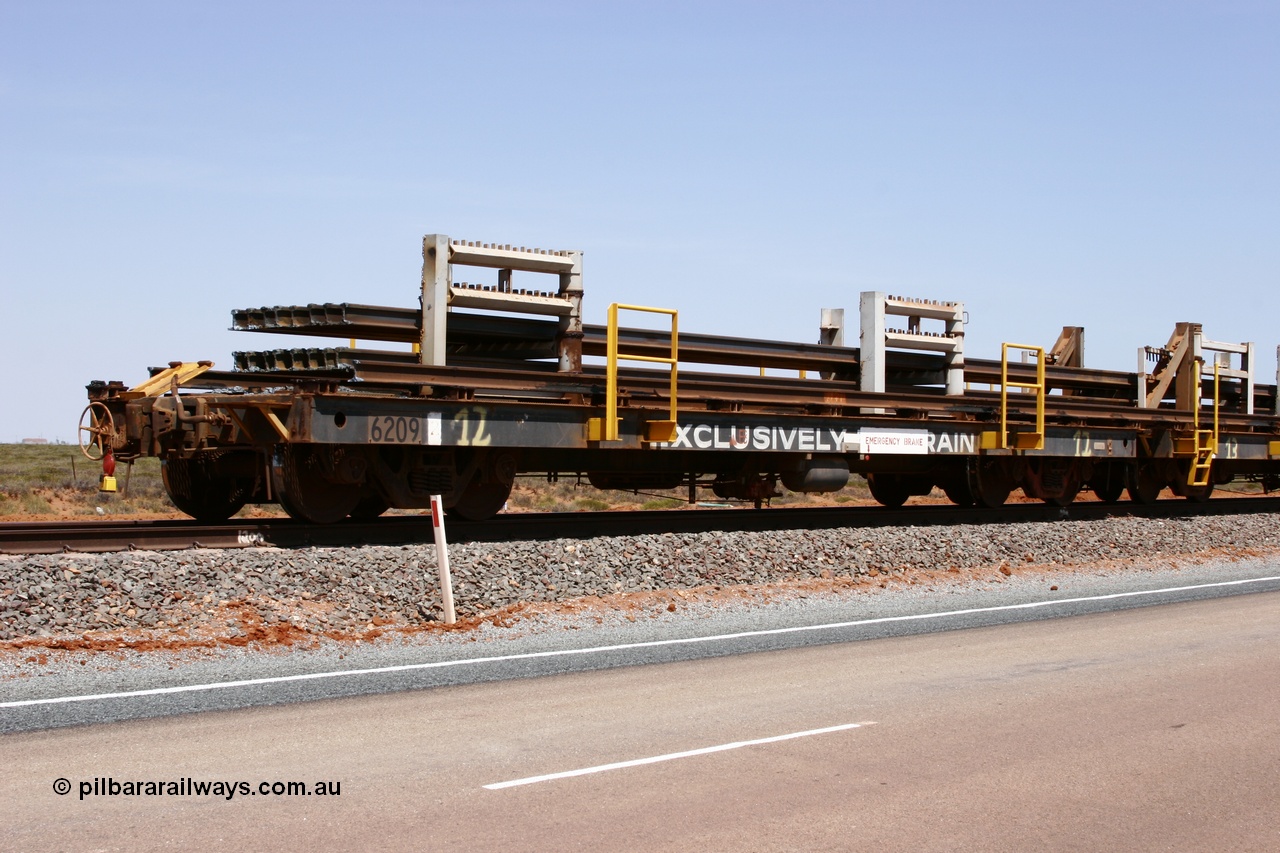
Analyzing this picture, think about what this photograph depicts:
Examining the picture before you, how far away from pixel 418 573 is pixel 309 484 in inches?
93.2

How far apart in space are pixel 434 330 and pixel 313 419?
71.3 inches

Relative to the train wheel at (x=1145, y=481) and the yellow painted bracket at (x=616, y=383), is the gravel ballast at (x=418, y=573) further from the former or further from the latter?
the train wheel at (x=1145, y=481)

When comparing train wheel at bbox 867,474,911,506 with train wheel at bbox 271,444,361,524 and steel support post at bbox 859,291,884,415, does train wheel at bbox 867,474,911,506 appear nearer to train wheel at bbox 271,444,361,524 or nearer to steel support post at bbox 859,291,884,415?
steel support post at bbox 859,291,884,415

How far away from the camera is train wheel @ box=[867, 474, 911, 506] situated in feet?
64.8

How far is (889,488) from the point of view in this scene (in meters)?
20.0

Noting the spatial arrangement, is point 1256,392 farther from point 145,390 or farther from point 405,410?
point 145,390

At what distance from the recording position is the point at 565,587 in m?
11.6

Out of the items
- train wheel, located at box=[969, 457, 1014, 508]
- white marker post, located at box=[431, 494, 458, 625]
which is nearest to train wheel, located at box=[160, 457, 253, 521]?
white marker post, located at box=[431, 494, 458, 625]

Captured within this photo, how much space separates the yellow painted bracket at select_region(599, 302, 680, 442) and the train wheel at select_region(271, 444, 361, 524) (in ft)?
8.85

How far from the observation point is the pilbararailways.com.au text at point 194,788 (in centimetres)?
530

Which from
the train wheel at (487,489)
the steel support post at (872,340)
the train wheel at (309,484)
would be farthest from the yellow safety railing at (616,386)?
the steel support post at (872,340)

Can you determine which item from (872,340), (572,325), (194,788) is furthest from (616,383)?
(194,788)

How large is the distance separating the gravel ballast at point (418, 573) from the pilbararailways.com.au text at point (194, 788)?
12.0ft

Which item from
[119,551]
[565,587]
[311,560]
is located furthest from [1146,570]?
[119,551]
